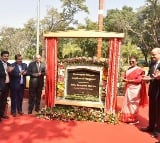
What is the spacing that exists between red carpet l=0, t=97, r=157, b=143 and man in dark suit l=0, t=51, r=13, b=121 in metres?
0.36

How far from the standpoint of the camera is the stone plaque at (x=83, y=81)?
9.30 metres

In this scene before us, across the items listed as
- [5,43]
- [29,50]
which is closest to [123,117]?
[29,50]

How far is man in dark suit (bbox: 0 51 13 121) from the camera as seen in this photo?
8.38 metres

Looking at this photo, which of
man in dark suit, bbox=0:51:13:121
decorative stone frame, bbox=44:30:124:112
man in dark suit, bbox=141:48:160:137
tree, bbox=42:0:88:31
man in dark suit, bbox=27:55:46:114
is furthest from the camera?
tree, bbox=42:0:88:31

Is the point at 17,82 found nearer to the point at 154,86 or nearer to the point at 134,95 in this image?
the point at 134,95

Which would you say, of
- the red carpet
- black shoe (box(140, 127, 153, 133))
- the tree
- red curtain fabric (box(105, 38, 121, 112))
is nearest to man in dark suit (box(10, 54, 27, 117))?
the red carpet

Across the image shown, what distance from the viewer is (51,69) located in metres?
9.50

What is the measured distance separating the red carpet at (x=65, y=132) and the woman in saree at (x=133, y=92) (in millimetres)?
345

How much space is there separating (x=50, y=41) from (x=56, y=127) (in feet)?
7.55

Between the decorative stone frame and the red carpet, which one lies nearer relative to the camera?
the red carpet

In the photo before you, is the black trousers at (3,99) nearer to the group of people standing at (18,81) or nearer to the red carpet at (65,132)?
the group of people standing at (18,81)

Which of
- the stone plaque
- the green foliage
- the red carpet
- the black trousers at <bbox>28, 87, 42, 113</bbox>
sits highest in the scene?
the stone plaque

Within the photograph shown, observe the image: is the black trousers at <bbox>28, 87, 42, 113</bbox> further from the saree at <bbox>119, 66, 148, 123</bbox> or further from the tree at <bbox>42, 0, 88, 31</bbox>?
the tree at <bbox>42, 0, 88, 31</bbox>

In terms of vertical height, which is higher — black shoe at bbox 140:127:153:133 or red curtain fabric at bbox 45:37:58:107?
red curtain fabric at bbox 45:37:58:107
